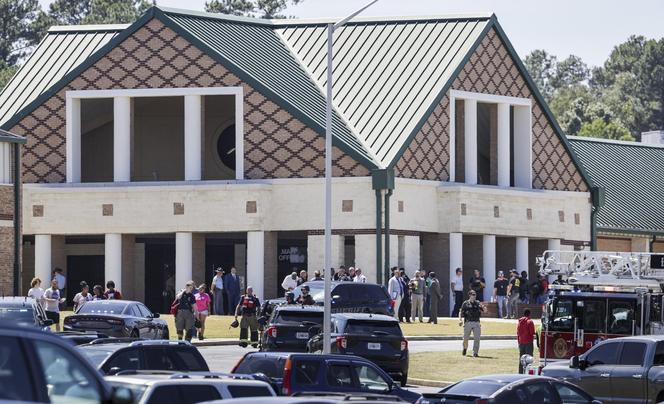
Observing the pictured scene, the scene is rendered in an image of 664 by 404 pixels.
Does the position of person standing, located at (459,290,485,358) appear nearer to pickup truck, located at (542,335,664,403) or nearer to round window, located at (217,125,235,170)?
pickup truck, located at (542,335,664,403)

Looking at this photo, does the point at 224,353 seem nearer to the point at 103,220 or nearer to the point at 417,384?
the point at 417,384

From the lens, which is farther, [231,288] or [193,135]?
[193,135]

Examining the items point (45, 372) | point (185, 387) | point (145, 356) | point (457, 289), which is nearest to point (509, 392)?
point (145, 356)

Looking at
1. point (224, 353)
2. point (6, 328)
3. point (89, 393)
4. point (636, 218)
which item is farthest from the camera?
point (636, 218)

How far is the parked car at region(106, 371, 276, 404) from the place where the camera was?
17.4 m

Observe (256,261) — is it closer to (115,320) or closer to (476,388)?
(115,320)

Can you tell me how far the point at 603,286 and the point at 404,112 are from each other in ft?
84.6

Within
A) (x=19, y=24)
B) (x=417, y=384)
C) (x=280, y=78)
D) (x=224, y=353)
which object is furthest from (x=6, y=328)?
(x=19, y=24)

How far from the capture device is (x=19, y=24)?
11519 cm

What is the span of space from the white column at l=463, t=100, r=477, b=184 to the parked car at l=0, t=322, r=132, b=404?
47.4 metres

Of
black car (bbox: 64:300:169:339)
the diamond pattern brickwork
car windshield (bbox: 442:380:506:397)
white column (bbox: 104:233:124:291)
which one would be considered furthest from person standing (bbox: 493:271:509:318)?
car windshield (bbox: 442:380:506:397)

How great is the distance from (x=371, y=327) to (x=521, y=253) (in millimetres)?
29831

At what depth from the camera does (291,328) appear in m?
34.0

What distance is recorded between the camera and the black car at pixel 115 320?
35.4 meters
